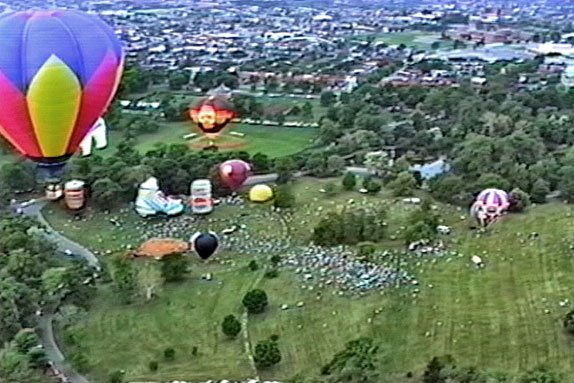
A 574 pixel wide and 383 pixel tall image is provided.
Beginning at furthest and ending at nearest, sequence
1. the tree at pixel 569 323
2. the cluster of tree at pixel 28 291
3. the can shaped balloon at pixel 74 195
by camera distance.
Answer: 1. the can shaped balloon at pixel 74 195
2. the tree at pixel 569 323
3. the cluster of tree at pixel 28 291

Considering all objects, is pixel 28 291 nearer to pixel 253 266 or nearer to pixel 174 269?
pixel 174 269

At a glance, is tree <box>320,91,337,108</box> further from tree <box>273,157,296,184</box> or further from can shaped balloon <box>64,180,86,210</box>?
can shaped balloon <box>64,180,86,210</box>

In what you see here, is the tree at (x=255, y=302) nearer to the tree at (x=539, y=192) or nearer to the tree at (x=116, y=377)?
the tree at (x=116, y=377)

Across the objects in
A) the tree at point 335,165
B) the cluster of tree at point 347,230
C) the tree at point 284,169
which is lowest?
the tree at point 335,165

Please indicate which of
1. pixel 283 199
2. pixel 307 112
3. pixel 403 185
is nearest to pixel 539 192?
pixel 403 185

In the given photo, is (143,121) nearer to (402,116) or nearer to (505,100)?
(402,116)

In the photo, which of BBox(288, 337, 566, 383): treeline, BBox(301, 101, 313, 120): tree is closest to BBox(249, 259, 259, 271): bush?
BBox(288, 337, 566, 383): treeline

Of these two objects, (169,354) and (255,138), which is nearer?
(169,354)

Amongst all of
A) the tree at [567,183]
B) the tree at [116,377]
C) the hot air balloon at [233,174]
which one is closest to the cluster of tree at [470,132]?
the tree at [567,183]
